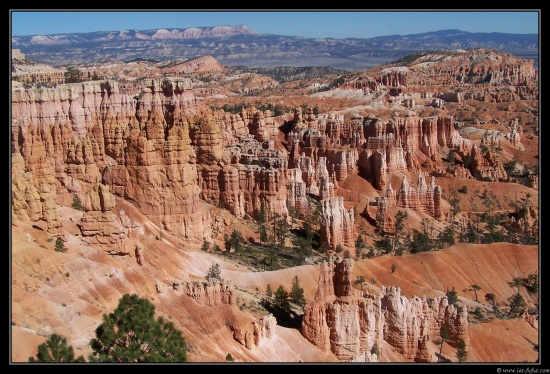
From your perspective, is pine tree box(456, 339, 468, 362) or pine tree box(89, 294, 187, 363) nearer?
pine tree box(89, 294, 187, 363)

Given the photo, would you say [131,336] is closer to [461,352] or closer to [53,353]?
[53,353]

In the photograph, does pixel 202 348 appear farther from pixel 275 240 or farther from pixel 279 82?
pixel 279 82

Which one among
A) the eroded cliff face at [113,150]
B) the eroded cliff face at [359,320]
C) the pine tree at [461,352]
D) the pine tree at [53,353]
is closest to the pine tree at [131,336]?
the pine tree at [53,353]

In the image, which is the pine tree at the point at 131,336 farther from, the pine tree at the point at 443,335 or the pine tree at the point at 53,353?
the pine tree at the point at 443,335

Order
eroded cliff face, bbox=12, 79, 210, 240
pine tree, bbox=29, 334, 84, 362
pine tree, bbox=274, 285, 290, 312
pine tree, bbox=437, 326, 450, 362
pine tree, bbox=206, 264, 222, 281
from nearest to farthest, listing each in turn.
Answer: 1. pine tree, bbox=29, 334, 84, 362
2. pine tree, bbox=274, 285, 290, 312
3. pine tree, bbox=437, 326, 450, 362
4. pine tree, bbox=206, 264, 222, 281
5. eroded cliff face, bbox=12, 79, 210, 240

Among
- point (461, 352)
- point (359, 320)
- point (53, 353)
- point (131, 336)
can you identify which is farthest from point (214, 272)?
point (53, 353)

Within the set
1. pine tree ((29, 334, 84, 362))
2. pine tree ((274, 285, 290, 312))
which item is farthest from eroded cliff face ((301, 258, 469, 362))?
pine tree ((29, 334, 84, 362))

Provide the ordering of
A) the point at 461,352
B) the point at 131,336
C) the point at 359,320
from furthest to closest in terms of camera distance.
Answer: the point at 461,352 → the point at 359,320 → the point at 131,336

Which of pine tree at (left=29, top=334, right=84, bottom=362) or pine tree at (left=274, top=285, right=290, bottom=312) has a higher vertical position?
pine tree at (left=29, top=334, right=84, bottom=362)

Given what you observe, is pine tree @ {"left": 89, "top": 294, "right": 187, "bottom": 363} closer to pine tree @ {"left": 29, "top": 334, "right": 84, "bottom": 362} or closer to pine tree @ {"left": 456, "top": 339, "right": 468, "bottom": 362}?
pine tree @ {"left": 29, "top": 334, "right": 84, "bottom": 362}
